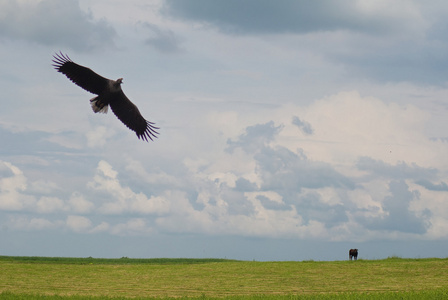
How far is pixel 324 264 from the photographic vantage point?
3503 cm

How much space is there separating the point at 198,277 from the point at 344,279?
25.3 feet

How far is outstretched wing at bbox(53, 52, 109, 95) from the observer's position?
22031 mm

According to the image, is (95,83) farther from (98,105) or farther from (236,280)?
(236,280)

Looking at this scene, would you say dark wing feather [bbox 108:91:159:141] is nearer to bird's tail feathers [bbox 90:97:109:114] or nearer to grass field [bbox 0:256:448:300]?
bird's tail feathers [bbox 90:97:109:114]

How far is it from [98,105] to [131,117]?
1444 millimetres

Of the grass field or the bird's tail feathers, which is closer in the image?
the bird's tail feathers

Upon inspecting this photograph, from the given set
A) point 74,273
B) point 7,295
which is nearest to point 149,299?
point 7,295

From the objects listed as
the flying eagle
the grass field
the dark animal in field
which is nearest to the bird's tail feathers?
the flying eagle

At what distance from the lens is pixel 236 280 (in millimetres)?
29688

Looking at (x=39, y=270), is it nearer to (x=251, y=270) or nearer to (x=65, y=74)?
(x=251, y=270)

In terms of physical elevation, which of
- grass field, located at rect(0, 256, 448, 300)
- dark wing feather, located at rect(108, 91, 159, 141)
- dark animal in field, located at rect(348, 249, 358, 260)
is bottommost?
grass field, located at rect(0, 256, 448, 300)

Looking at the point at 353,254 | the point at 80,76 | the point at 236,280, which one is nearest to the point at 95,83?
the point at 80,76

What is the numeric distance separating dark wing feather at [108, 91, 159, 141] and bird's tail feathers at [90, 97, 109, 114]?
0.59m

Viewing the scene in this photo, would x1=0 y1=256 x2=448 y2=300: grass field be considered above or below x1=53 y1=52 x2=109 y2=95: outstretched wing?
below
